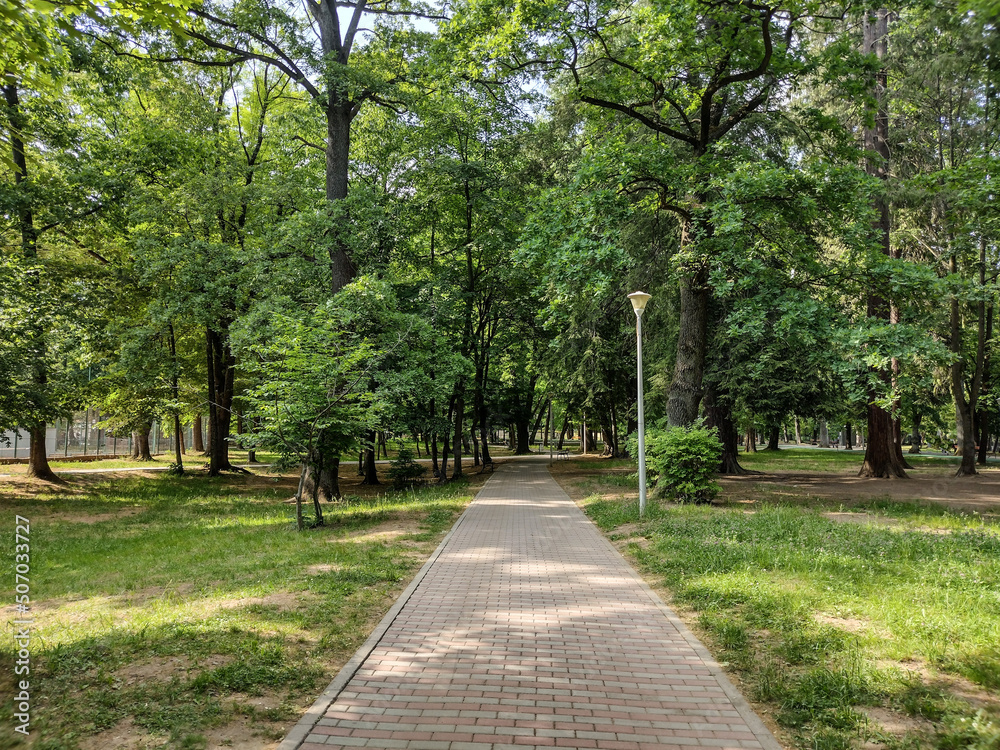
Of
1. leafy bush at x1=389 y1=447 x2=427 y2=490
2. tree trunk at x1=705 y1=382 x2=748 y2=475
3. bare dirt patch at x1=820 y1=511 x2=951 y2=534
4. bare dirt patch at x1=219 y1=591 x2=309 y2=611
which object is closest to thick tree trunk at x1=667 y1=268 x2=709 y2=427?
bare dirt patch at x1=820 y1=511 x2=951 y2=534

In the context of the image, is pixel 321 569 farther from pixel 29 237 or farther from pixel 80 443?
pixel 80 443

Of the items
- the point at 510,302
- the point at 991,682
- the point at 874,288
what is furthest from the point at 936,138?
the point at 991,682

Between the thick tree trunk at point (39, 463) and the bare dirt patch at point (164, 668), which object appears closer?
the bare dirt patch at point (164, 668)

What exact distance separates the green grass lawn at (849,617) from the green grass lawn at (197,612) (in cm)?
334

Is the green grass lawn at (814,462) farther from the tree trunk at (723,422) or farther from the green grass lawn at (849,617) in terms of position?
the green grass lawn at (849,617)

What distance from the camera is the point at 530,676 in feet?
14.2

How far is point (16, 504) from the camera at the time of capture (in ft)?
48.1

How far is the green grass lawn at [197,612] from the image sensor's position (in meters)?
3.75

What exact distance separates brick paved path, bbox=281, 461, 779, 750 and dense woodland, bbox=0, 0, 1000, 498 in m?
4.83

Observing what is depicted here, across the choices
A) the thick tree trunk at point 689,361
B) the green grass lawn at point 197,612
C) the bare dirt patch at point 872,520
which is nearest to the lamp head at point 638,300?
the thick tree trunk at point 689,361

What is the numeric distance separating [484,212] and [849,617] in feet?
54.8

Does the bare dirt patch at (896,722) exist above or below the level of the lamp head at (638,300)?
below

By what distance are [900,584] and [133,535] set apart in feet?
40.3

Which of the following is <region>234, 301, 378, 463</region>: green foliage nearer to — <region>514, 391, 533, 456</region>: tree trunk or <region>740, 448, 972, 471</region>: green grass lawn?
<region>740, 448, 972, 471</region>: green grass lawn
